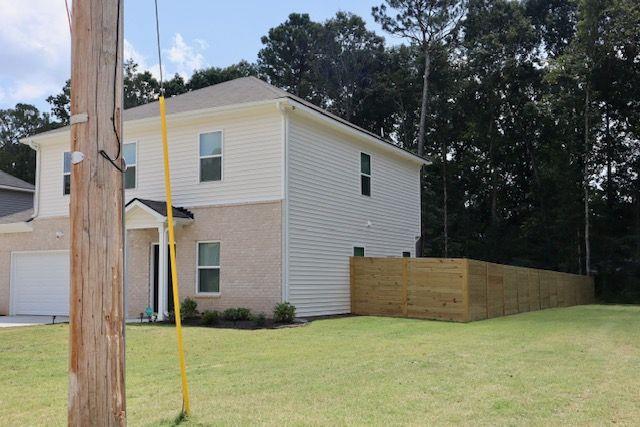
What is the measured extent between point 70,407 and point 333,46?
40675mm

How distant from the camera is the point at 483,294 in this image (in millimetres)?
17438

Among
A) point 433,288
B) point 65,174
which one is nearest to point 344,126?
point 433,288

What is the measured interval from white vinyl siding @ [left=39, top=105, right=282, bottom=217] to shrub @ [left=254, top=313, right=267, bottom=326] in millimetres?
2954

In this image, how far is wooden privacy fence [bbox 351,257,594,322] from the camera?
16.4 meters

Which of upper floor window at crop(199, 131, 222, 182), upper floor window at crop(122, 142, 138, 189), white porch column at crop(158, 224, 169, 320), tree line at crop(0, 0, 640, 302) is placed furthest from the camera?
tree line at crop(0, 0, 640, 302)

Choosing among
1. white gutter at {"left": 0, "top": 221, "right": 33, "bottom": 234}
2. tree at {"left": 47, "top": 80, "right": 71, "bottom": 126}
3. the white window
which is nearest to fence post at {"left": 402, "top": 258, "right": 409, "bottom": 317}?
the white window

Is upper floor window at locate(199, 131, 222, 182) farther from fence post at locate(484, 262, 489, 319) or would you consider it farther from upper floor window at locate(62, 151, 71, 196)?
fence post at locate(484, 262, 489, 319)

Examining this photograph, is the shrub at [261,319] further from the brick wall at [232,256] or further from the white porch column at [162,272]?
A: the white porch column at [162,272]

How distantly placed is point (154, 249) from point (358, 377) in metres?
11.9

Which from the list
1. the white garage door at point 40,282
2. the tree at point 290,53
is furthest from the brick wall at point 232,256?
the tree at point 290,53

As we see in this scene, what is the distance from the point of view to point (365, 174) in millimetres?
20266

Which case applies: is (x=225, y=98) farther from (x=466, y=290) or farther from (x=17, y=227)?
(x=17, y=227)

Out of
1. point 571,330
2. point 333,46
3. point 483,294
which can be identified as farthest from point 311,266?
point 333,46

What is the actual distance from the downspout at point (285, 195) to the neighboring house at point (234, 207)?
0.03 metres
